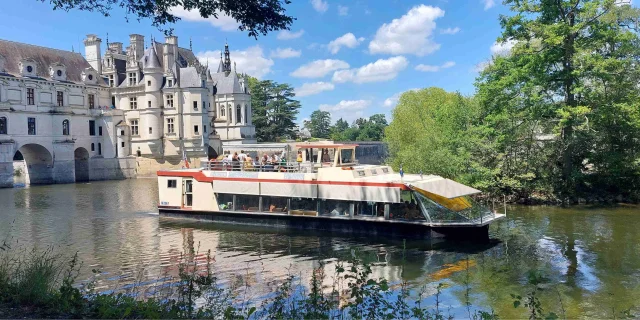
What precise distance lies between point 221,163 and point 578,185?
67.2 feet

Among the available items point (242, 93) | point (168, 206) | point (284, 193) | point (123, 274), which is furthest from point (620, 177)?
point (242, 93)

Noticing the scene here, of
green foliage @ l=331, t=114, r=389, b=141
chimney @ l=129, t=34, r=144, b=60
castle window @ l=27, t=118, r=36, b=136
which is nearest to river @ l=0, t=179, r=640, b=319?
castle window @ l=27, t=118, r=36, b=136

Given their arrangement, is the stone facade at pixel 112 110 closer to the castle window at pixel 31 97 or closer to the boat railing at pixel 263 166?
the castle window at pixel 31 97

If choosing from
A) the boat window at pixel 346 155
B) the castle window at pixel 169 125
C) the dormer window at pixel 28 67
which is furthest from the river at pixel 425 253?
the castle window at pixel 169 125

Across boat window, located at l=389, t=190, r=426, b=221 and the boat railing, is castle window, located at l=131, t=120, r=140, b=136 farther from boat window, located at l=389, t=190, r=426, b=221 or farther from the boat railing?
boat window, located at l=389, t=190, r=426, b=221

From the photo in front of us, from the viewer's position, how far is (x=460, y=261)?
17.0 meters

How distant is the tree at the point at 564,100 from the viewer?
27.6 m

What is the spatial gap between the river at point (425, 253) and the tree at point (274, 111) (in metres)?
52.8

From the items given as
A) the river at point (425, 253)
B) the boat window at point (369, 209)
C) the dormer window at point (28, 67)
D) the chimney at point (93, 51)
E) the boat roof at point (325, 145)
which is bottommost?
A: the river at point (425, 253)

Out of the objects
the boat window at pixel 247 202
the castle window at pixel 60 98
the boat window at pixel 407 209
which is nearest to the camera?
the boat window at pixel 407 209

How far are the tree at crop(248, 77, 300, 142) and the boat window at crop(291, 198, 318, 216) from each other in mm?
58159

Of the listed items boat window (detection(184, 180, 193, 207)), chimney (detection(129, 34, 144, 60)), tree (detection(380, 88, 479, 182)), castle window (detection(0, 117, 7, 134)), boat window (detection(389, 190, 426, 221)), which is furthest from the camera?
chimney (detection(129, 34, 144, 60))

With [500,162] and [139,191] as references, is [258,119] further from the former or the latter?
[500,162]

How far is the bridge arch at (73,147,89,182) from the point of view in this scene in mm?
62972
